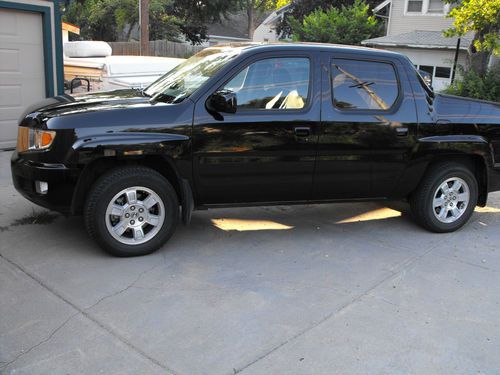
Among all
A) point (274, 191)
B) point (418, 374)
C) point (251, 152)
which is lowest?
point (418, 374)

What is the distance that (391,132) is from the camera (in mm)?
5344

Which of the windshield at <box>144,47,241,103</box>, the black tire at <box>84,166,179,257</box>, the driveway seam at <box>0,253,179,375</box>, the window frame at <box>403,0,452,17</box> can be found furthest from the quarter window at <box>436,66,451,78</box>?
the driveway seam at <box>0,253,179,375</box>

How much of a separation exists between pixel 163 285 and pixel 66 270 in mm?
864

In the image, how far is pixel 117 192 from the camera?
4582 millimetres

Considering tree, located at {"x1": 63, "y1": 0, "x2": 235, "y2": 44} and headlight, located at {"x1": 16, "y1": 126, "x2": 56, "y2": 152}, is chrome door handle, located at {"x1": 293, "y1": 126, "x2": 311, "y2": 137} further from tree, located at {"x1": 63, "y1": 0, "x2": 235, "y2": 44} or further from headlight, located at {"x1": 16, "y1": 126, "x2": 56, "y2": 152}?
tree, located at {"x1": 63, "y1": 0, "x2": 235, "y2": 44}

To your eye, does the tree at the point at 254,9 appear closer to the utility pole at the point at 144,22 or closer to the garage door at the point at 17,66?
the utility pole at the point at 144,22

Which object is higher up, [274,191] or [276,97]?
[276,97]

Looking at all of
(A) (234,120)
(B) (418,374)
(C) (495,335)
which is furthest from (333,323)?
(A) (234,120)

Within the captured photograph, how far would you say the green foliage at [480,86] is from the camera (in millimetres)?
14852

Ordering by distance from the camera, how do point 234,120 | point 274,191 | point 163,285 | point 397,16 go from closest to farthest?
point 163,285, point 234,120, point 274,191, point 397,16

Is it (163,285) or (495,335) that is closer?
(495,335)

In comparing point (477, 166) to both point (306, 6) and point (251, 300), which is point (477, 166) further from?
point (306, 6)

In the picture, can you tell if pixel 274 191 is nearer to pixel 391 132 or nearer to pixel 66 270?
pixel 391 132

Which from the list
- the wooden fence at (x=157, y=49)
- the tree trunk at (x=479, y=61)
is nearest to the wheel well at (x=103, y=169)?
the tree trunk at (x=479, y=61)
